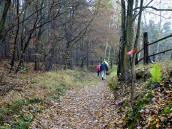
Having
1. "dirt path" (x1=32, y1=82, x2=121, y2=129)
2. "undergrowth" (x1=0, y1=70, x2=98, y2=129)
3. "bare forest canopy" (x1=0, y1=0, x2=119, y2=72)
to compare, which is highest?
"bare forest canopy" (x1=0, y1=0, x2=119, y2=72)

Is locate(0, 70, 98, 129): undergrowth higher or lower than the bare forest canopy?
lower

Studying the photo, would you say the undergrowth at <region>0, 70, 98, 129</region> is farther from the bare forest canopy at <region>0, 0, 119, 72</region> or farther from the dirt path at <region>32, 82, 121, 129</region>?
the bare forest canopy at <region>0, 0, 119, 72</region>

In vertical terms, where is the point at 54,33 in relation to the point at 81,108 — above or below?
above

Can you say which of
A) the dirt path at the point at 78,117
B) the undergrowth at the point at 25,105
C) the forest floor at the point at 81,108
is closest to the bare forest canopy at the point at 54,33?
the undergrowth at the point at 25,105

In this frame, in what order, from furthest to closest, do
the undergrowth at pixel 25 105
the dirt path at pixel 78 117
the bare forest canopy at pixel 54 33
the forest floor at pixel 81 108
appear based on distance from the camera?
the bare forest canopy at pixel 54 33, the dirt path at pixel 78 117, the undergrowth at pixel 25 105, the forest floor at pixel 81 108


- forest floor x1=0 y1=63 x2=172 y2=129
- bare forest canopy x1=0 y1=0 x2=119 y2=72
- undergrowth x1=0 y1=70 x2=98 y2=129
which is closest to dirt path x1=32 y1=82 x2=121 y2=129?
forest floor x1=0 y1=63 x2=172 y2=129

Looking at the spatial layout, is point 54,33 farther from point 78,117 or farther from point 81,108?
point 78,117

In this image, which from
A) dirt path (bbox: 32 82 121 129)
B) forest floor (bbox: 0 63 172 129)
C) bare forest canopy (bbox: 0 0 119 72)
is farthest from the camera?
bare forest canopy (bbox: 0 0 119 72)

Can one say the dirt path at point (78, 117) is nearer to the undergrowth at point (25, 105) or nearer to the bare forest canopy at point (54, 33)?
the undergrowth at point (25, 105)

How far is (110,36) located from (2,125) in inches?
1574

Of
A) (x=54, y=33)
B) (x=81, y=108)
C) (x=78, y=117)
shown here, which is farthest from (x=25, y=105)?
(x=54, y=33)

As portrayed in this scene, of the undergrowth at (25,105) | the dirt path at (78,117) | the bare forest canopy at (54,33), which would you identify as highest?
the bare forest canopy at (54,33)

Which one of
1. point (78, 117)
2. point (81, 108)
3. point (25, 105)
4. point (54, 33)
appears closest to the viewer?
point (78, 117)

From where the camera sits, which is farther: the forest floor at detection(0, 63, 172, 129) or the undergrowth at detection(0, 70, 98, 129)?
the undergrowth at detection(0, 70, 98, 129)
